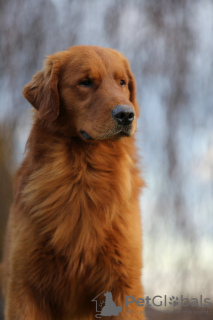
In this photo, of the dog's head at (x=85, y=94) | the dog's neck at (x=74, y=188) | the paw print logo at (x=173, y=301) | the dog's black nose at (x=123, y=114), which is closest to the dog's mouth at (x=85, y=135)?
the dog's head at (x=85, y=94)

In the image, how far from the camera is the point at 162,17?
11.8ft

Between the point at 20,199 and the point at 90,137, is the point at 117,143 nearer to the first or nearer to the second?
the point at 90,137

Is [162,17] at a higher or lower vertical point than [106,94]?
higher

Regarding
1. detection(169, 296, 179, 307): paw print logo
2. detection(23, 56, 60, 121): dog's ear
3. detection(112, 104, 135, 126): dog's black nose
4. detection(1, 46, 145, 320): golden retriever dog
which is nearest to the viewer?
detection(112, 104, 135, 126): dog's black nose

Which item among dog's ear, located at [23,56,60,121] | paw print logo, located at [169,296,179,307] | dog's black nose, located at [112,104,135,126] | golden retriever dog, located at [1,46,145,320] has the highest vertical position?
dog's ear, located at [23,56,60,121]

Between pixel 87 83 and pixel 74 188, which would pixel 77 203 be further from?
pixel 87 83

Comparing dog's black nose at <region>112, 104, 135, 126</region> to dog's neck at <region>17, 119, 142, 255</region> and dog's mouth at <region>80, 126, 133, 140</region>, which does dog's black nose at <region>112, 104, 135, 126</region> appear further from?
dog's neck at <region>17, 119, 142, 255</region>

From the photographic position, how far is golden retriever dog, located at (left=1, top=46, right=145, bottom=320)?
78.8 inches

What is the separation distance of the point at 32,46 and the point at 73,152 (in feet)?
5.09

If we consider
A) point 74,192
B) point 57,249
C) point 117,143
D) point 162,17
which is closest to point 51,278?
point 57,249

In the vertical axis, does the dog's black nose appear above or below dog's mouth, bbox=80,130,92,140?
above

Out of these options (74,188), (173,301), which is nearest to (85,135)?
(74,188)

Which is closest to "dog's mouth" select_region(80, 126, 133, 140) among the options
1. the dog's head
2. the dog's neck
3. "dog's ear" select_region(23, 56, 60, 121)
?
the dog's head

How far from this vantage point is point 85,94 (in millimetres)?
2135
